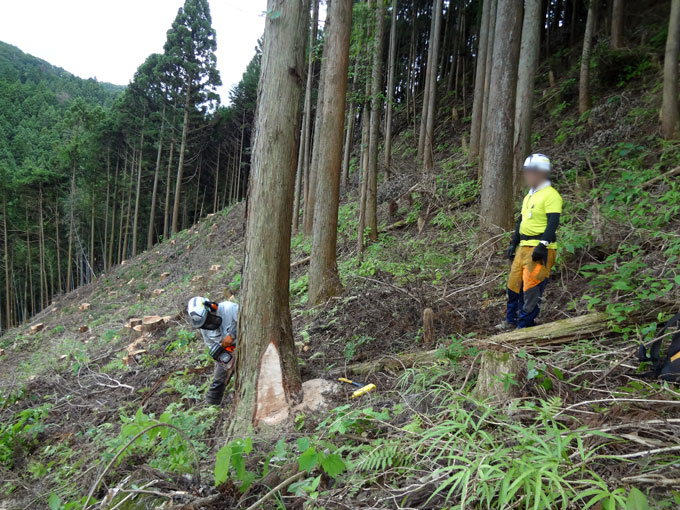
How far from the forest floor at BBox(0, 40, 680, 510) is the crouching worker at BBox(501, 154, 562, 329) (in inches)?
18.1

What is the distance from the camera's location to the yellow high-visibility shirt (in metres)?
3.71

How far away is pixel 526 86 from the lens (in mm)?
7559

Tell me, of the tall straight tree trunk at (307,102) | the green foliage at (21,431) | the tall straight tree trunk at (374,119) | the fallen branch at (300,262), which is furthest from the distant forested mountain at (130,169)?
the green foliage at (21,431)

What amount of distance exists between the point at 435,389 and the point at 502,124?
4983 millimetres

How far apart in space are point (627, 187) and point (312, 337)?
5.64m

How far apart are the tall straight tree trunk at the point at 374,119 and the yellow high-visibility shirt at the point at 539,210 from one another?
4740 mm

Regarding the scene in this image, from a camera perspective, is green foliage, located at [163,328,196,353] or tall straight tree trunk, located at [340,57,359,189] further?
tall straight tree trunk, located at [340,57,359,189]

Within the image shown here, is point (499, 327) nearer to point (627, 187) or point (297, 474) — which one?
point (297, 474)

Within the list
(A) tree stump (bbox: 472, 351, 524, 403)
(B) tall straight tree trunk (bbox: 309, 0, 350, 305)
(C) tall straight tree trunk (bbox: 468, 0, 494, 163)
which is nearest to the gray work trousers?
(B) tall straight tree trunk (bbox: 309, 0, 350, 305)

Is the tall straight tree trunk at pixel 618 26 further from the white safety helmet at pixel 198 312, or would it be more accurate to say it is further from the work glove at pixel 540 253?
the white safety helmet at pixel 198 312

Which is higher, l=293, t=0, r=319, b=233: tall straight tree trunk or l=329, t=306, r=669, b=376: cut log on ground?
l=293, t=0, r=319, b=233: tall straight tree trunk

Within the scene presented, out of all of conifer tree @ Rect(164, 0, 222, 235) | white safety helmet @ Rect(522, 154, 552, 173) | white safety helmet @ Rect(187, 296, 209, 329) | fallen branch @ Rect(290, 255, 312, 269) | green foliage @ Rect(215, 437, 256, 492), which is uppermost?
conifer tree @ Rect(164, 0, 222, 235)

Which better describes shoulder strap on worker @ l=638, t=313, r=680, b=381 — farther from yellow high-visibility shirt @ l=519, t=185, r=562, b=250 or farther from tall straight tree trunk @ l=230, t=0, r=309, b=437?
tall straight tree trunk @ l=230, t=0, r=309, b=437

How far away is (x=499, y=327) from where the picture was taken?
4066 mm
